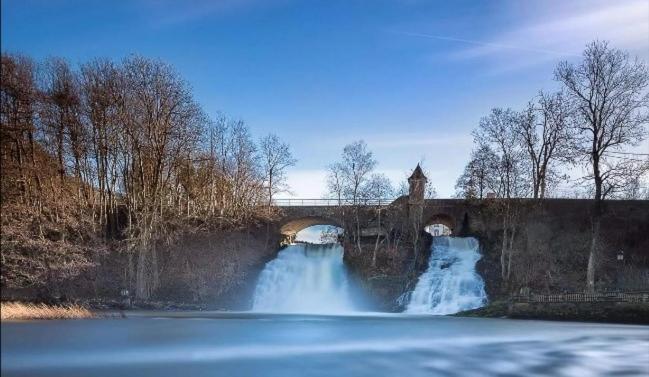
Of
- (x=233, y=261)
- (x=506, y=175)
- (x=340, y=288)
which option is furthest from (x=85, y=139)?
(x=506, y=175)

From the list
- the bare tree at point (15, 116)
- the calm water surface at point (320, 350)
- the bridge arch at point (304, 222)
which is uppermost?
the bare tree at point (15, 116)

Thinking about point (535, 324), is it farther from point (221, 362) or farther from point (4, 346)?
point (4, 346)

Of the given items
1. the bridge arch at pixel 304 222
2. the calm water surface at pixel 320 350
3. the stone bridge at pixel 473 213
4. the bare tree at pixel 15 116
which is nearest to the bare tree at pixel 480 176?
the stone bridge at pixel 473 213

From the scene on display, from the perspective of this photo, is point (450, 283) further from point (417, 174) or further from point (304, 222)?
point (304, 222)

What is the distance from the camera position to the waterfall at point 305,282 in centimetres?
4000

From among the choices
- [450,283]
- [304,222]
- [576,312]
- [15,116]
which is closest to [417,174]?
[304,222]

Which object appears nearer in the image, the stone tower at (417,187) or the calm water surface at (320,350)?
the calm water surface at (320,350)

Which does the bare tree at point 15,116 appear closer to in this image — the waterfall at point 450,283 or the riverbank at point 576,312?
the riverbank at point 576,312

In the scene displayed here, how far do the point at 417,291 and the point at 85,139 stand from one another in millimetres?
22913

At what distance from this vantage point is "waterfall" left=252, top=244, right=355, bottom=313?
4000 centimetres

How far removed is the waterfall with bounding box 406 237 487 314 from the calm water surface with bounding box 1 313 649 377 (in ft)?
39.1

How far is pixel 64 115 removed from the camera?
91.4 feet

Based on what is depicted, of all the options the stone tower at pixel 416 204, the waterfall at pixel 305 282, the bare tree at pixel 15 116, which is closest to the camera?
the bare tree at pixel 15 116

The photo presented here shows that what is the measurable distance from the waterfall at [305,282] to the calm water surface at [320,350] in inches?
648
